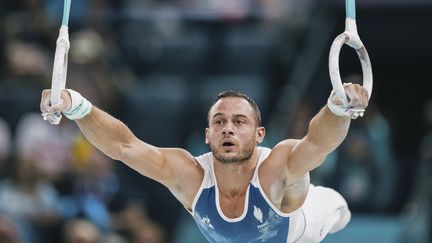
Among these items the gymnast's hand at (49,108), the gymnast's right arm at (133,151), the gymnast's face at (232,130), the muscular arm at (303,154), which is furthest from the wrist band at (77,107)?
the muscular arm at (303,154)

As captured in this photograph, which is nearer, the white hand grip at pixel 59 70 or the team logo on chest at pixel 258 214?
the white hand grip at pixel 59 70

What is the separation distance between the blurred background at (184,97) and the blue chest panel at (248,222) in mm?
2509

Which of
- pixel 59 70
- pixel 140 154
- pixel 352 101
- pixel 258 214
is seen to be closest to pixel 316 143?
pixel 352 101

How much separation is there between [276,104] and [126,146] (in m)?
5.08

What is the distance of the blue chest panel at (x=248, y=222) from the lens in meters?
6.94

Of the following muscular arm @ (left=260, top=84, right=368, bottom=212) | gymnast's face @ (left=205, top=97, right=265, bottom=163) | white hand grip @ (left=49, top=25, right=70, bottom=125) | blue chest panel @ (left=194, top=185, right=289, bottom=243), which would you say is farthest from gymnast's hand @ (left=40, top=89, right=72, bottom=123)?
muscular arm @ (left=260, top=84, right=368, bottom=212)

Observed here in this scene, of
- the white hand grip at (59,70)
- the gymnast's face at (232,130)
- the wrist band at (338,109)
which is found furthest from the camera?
the gymnast's face at (232,130)

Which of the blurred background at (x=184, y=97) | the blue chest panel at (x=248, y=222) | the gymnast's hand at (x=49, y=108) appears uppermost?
the blurred background at (x=184, y=97)

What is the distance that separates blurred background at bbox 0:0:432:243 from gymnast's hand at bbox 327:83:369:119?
400 centimetres

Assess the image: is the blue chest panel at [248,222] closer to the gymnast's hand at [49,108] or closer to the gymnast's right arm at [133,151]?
the gymnast's right arm at [133,151]

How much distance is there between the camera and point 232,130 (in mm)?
6785

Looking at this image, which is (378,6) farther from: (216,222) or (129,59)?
(216,222)

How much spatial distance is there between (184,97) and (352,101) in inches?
252

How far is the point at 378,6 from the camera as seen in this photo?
12.2 meters
